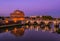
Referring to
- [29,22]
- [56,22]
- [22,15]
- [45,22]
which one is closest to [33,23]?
[29,22]

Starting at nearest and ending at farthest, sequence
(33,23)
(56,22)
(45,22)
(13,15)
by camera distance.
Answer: (56,22) < (45,22) < (33,23) < (13,15)

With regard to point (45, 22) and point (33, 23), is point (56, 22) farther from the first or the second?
point (33, 23)

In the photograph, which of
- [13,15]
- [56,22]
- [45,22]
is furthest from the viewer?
[13,15]

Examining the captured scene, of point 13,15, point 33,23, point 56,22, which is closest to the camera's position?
point 56,22

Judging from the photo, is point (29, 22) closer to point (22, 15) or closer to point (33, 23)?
point (33, 23)

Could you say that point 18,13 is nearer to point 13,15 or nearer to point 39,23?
point 13,15

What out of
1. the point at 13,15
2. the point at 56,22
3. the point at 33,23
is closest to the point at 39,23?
the point at 33,23

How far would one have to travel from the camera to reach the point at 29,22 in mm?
45375

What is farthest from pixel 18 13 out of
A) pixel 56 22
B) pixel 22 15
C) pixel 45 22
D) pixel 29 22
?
pixel 56 22

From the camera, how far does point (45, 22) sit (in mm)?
41719

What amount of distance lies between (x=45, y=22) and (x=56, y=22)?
350cm

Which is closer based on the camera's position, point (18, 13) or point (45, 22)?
point (45, 22)

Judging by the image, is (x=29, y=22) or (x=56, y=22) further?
(x=29, y=22)

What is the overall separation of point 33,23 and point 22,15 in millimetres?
11450
